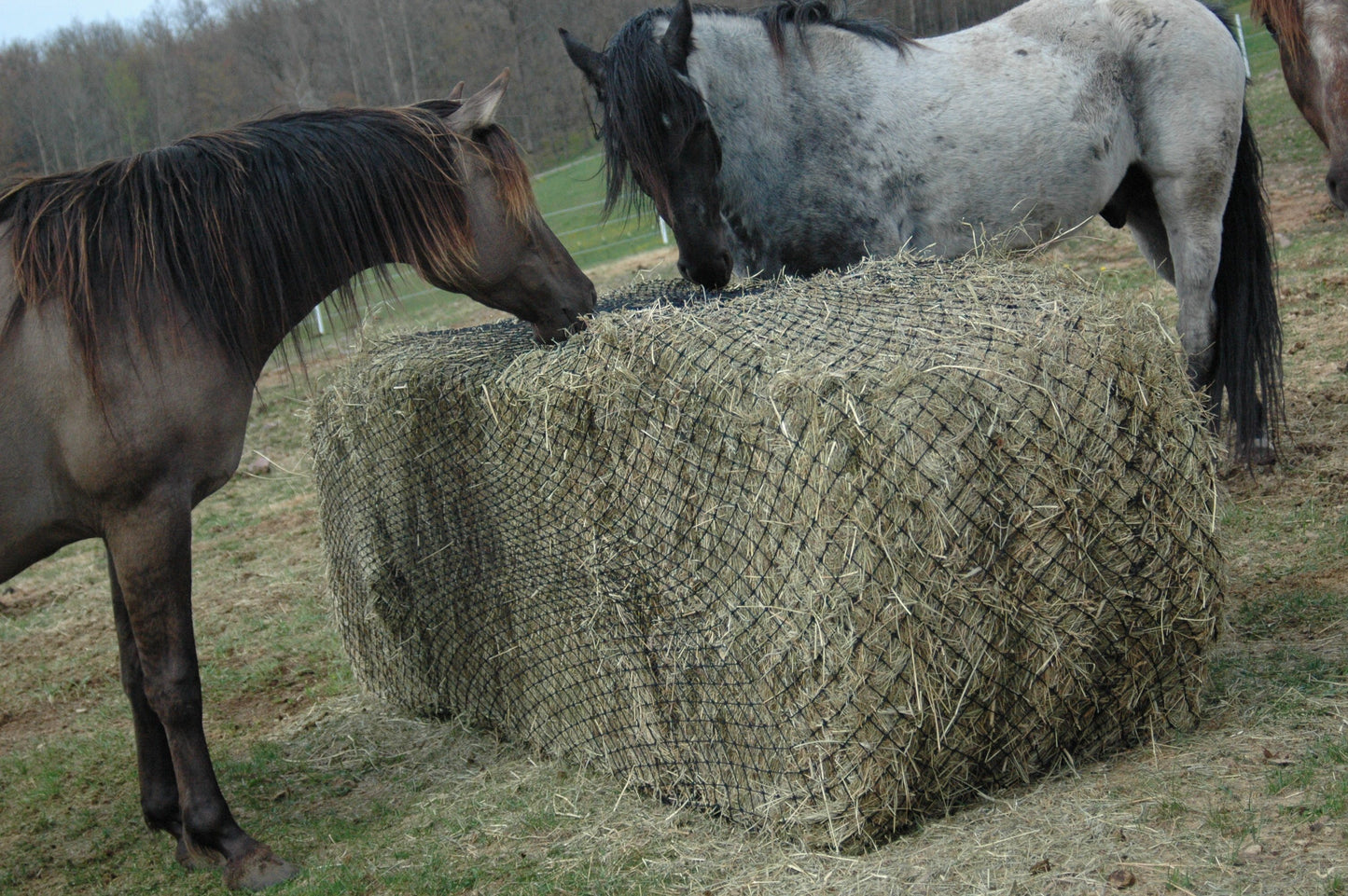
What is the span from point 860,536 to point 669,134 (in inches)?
76.6

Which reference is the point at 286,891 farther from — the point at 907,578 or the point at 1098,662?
the point at 1098,662

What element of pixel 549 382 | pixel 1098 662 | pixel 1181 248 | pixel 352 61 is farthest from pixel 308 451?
pixel 352 61

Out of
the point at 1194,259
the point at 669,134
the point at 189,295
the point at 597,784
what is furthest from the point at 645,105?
the point at 1194,259

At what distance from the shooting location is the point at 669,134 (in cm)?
367

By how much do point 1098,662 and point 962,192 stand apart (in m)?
2.38

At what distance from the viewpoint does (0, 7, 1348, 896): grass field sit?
2.19m

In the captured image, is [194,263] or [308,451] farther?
[308,451]

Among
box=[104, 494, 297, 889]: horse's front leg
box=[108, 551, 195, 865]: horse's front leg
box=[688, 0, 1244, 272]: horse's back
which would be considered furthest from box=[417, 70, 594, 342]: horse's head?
box=[108, 551, 195, 865]: horse's front leg

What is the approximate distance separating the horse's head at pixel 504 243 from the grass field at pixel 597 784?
1.56 ft

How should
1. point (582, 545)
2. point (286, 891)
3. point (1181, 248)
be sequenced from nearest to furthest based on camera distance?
point (286, 891) < point (582, 545) < point (1181, 248)

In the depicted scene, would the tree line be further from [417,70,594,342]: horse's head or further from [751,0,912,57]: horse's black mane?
[417,70,594,342]: horse's head

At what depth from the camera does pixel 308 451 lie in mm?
4414

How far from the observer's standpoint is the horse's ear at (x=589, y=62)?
12.5ft

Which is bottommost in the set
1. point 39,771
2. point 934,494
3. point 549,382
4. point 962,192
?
point 39,771
